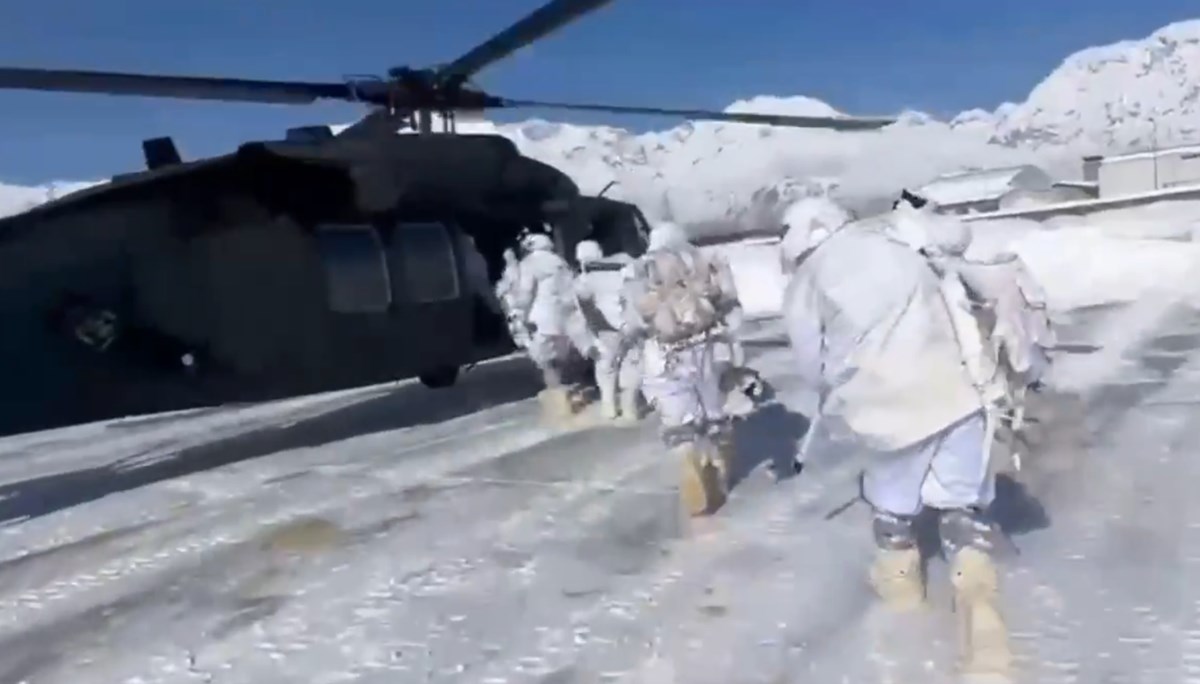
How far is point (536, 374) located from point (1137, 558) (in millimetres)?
7140

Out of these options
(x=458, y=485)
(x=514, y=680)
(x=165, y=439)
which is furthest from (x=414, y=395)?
(x=514, y=680)

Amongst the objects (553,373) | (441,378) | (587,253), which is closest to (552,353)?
(553,373)

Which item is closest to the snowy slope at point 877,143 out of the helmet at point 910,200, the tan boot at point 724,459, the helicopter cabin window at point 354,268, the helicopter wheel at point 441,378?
the helicopter wheel at point 441,378

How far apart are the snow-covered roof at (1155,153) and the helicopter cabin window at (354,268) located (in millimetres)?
14745

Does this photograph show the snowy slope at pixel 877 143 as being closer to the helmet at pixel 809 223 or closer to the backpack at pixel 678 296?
the backpack at pixel 678 296

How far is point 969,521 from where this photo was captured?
3.50 m

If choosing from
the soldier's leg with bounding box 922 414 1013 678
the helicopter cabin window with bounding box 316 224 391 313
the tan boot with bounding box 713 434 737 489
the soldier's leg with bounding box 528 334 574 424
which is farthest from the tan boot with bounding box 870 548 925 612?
the helicopter cabin window with bounding box 316 224 391 313

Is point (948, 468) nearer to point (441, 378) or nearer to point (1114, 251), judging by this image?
point (441, 378)

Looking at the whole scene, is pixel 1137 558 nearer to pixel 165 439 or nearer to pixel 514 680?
pixel 514 680

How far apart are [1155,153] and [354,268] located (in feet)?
51.8

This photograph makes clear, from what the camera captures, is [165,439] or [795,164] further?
[795,164]

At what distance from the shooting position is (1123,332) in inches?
444

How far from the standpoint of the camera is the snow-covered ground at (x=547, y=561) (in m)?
3.65

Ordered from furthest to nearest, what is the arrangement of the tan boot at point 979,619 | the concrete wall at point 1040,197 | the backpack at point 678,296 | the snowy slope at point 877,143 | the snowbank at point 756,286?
the concrete wall at point 1040,197, the snowbank at point 756,286, the snowy slope at point 877,143, the backpack at point 678,296, the tan boot at point 979,619
